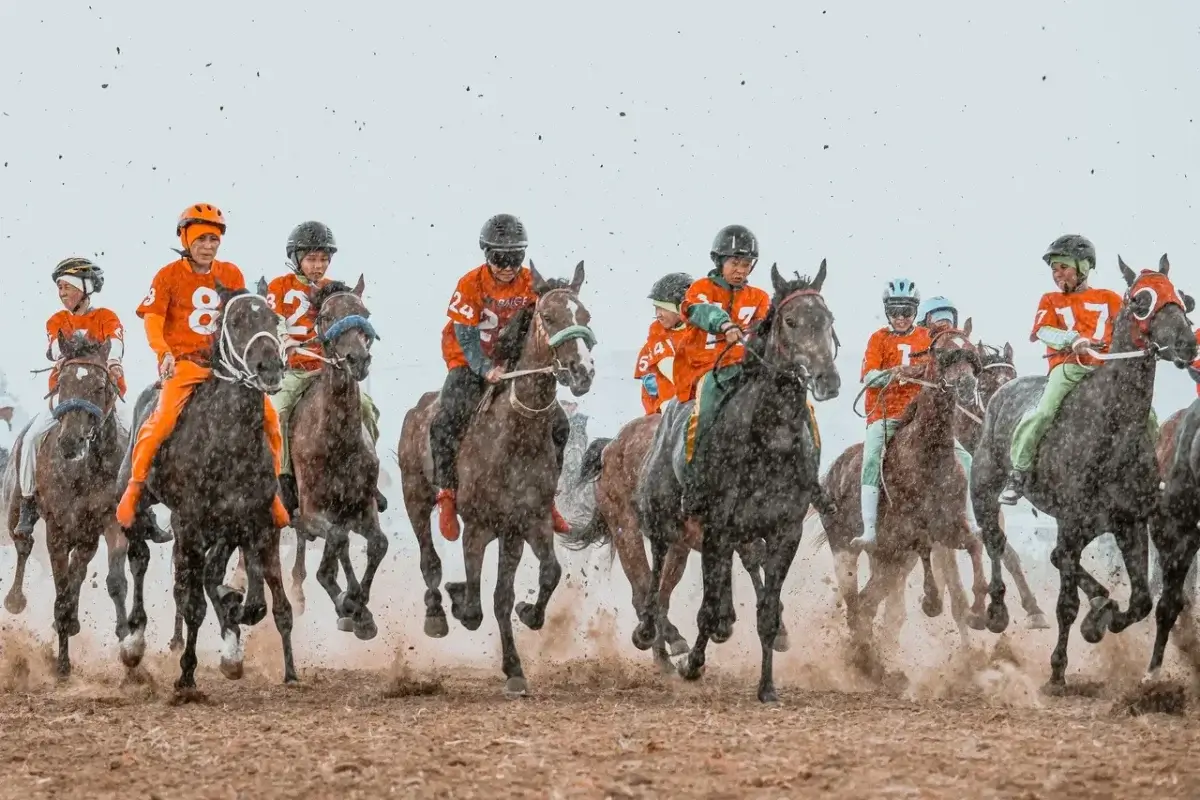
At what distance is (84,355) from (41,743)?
6.20 m

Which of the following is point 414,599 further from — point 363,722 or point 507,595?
point 363,722

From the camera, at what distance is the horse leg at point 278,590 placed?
11859 millimetres

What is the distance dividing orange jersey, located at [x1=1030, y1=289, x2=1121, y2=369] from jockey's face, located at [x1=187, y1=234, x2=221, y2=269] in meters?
6.34

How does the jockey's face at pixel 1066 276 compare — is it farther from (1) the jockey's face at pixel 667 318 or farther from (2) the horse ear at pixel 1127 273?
(1) the jockey's face at pixel 667 318

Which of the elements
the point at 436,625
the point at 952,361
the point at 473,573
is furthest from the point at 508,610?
the point at 952,361

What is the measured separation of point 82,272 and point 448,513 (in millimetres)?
4695

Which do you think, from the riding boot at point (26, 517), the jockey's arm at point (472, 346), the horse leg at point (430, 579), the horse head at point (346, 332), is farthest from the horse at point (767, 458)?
the riding boot at point (26, 517)

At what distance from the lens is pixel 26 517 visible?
50.8 feet

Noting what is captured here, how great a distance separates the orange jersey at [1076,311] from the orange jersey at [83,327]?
25.8ft

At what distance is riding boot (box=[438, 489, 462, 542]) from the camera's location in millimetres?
12523

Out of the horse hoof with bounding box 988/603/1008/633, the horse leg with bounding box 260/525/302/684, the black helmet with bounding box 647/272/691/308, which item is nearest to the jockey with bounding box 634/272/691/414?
the black helmet with bounding box 647/272/691/308

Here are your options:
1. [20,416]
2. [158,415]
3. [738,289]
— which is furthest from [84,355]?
[20,416]

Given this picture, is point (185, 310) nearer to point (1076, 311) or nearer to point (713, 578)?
point (713, 578)

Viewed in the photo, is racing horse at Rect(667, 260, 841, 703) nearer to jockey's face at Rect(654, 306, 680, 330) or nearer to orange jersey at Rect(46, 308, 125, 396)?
jockey's face at Rect(654, 306, 680, 330)
